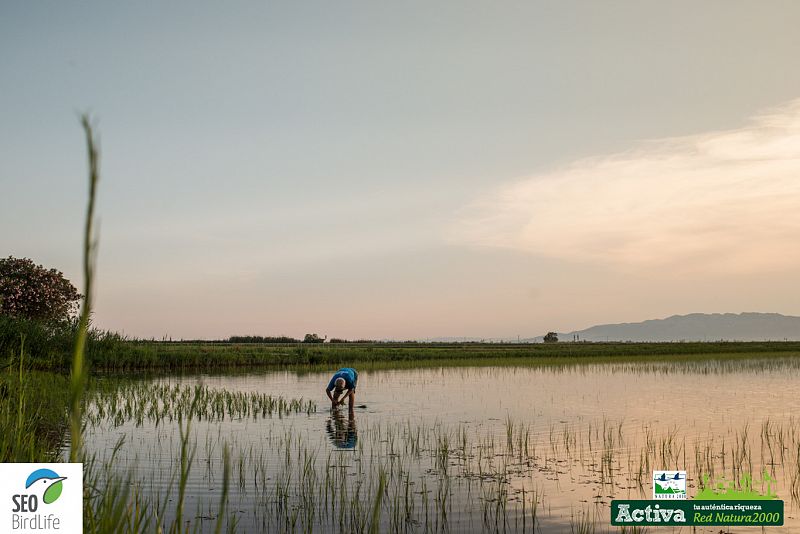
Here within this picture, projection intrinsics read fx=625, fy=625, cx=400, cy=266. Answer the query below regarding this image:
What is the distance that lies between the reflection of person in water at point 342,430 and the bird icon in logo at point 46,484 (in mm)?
10522

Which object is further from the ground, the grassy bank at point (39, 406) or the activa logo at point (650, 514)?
the grassy bank at point (39, 406)

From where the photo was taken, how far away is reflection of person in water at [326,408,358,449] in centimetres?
1399

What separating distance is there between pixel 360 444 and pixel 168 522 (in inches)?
227

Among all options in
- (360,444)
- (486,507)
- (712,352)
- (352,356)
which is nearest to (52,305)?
(352,356)

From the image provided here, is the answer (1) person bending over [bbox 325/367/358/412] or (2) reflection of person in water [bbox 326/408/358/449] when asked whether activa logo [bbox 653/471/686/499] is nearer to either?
(2) reflection of person in water [bbox 326/408/358/449]

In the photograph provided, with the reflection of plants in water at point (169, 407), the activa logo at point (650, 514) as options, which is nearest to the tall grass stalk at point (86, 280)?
the activa logo at point (650, 514)

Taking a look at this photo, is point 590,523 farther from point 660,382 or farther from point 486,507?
point 660,382

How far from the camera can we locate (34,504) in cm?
336

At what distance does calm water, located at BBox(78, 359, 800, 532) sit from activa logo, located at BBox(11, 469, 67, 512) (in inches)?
23.1

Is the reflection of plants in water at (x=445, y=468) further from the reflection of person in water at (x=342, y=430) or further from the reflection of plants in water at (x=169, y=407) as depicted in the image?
the reflection of plants in water at (x=169, y=407)

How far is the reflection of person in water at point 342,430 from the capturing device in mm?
13993

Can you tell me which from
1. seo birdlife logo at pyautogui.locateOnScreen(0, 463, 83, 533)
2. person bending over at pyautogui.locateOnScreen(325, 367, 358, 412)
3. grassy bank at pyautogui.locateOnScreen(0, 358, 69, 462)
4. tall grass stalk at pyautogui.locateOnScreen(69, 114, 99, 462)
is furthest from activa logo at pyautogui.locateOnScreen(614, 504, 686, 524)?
person bending over at pyautogui.locateOnScreen(325, 367, 358, 412)

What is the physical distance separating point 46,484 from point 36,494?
228 mm

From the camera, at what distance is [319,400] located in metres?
22.5
